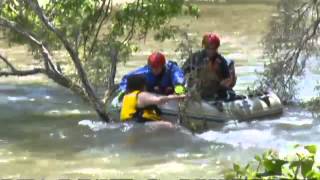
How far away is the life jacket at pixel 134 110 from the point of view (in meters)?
10.6

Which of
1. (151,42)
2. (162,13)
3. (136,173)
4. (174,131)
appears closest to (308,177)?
(136,173)

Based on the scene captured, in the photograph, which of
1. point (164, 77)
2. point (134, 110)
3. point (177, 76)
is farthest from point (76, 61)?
point (177, 76)

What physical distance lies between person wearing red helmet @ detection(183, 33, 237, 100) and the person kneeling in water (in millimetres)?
587

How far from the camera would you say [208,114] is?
11.0 metres

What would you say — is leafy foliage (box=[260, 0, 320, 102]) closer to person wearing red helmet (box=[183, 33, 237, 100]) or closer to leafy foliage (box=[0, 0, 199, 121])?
person wearing red helmet (box=[183, 33, 237, 100])

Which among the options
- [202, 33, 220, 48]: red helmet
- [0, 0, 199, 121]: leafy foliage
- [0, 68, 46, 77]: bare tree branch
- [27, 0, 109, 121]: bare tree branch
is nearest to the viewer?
[27, 0, 109, 121]: bare tree branch

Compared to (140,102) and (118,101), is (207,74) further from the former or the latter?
(118,101)

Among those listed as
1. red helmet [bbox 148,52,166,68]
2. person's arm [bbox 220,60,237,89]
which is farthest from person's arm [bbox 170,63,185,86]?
person's arm [bbox 220,60,237,89]

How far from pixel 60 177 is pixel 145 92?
262cm

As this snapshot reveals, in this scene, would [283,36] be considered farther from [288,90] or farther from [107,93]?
[107,93]

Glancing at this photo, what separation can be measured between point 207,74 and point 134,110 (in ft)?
4.01

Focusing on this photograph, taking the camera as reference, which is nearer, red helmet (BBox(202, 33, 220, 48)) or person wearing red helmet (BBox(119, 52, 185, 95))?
person wearing red helmet (BBox(119, 52, 185, 95))

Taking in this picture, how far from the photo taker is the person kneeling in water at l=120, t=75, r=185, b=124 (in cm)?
1052

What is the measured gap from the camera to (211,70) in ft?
37.4
